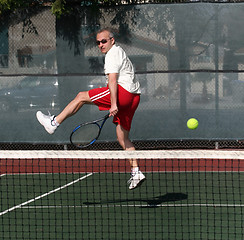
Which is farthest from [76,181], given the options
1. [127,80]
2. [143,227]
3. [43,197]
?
[143,227]

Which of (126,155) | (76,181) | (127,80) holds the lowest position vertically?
(76,181)

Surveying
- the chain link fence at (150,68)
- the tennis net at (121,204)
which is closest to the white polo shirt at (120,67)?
the tennis net at (121,204)

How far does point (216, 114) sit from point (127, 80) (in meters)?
4.46

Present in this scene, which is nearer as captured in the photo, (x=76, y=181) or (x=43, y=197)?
(x=43, y=197)

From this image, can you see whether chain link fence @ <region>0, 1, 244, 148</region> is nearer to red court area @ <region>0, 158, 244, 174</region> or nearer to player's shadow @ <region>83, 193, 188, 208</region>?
red court area @ <region>0, 158, 244, 174</region>

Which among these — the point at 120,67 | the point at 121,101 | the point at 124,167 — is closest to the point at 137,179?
the point at 121,101

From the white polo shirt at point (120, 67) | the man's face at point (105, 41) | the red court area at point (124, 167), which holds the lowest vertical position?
the red court area at point (124, 167)

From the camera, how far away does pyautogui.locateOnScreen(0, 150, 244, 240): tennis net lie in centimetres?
529

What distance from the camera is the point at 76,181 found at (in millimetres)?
8141

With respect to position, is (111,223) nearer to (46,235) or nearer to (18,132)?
(46,235)

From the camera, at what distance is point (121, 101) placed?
6543 millimetres

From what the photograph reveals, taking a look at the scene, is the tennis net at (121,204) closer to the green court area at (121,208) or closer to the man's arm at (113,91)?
the green court area at (121,208)

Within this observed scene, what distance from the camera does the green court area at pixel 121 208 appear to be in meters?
5.42

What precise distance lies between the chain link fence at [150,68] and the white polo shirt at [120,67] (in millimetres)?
4089
